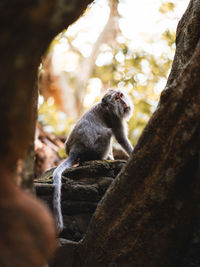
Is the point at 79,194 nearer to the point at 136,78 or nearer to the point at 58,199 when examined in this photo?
the point at 58,199

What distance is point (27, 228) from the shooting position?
6.42ft

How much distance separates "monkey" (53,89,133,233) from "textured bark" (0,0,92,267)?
3.52 m

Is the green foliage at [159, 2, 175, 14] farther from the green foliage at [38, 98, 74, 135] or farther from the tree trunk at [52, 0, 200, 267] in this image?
the tree trunk at [52, 0, 200, 267]

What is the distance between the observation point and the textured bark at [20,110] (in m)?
1.70

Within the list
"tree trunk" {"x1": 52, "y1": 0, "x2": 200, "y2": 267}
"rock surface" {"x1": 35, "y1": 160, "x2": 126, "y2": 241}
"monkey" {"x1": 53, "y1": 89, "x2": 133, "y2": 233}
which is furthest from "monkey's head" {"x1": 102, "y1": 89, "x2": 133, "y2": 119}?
"tree trunk" {"x1": 52, "y1": 0, "x2": 200, "y2": 267}

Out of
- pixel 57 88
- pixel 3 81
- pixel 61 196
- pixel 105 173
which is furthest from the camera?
pixel 57 88

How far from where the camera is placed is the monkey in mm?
6230

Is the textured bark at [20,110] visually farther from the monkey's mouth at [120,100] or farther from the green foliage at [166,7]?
the green foliage at [166,7]

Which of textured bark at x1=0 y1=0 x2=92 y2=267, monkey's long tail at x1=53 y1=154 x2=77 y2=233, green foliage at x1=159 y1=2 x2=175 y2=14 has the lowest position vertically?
monkey's long tail at x1=53 y1=154 x2=77 y2=233

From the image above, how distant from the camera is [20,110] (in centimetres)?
180

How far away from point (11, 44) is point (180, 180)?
7.05 feet

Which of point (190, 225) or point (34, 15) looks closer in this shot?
point (34, 15)

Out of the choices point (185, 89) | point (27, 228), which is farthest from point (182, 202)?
point (27, 228)

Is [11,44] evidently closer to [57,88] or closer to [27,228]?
[27,228]
